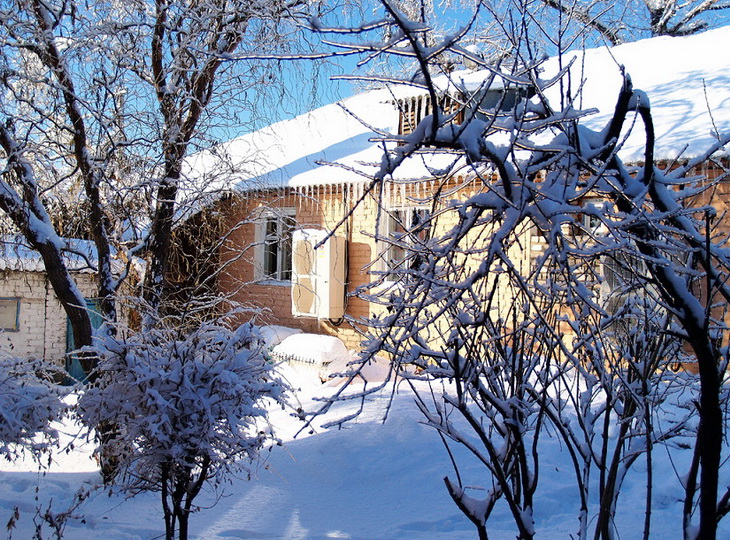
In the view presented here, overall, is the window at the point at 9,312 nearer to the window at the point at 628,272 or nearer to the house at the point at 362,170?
the house at the point at 362,170

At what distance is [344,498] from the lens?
5020 mm

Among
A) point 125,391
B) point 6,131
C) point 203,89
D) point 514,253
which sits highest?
point 203,89

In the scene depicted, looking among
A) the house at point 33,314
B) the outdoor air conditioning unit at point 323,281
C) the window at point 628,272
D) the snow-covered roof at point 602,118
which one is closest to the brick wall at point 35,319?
the house at point 33,314

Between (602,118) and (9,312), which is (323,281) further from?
(9,312)

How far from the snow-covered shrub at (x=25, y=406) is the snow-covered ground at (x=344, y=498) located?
0.46 meters

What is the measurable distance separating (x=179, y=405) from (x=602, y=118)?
7177mm

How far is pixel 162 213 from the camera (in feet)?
18.9

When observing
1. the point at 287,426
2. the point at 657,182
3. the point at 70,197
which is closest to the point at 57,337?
the point at 70,197

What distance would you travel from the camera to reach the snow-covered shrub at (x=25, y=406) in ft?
12.8

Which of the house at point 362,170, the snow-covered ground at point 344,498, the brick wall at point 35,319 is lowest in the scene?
the snow-covered ground at point 344,498

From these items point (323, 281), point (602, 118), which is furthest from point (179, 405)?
point (602, 118)

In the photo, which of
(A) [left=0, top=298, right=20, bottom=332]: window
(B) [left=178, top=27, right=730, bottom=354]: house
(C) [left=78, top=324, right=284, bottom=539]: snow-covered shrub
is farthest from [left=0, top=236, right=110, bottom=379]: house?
(C) [left=78, top=324, right=284, bottom=539]: snow-covered shrub

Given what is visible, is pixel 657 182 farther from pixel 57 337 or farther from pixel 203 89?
pixel 57 337

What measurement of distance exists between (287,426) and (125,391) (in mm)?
3215
